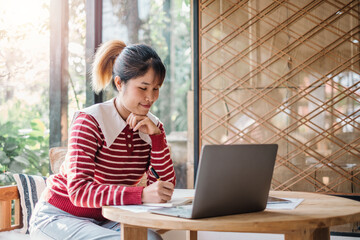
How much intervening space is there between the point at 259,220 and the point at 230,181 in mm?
119

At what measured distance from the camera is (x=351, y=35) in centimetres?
310

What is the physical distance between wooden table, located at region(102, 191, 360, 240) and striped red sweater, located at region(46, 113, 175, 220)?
0.31 feet

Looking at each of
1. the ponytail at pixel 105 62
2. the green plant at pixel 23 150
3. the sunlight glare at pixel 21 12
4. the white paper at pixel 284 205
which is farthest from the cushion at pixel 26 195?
the white paper at pixel 284 205

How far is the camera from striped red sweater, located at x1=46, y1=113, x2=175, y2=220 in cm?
135

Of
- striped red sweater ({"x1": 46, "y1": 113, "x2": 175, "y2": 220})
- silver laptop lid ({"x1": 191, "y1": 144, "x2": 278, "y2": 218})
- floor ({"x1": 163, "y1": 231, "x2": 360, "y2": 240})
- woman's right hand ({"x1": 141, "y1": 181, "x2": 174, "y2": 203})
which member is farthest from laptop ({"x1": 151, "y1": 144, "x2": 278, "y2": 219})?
floor ({"x1": 163, "y1": 231, "x2": 360, "y2": 240})

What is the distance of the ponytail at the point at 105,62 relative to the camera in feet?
5.97

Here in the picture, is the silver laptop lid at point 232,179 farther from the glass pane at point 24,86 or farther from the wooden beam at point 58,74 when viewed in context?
the wooden beam at point 58,74

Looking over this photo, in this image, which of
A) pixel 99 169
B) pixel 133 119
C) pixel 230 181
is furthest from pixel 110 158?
pixel 230 181

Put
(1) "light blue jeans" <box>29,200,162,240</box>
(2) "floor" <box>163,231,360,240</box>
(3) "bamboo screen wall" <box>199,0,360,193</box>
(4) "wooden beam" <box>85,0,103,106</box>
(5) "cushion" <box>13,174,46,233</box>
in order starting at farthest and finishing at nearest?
(4) "wooden beam" <box>85,0,103,106</box>, (3) "bamboo screen wall" <box>199,0,360,193</box>, (2) "floor" <box>163,231,360,240</box>, (5) "cushion" <box>13,174,46,233</box>, (1) "light blue jeans" <box>29,200,162,240</box>

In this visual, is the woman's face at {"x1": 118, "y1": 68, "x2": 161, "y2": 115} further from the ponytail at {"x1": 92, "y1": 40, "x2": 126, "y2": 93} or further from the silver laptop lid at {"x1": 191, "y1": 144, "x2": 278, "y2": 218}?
the silver laptop lid at {"x1": 191, "y1": 144, "x2": 278, "y2": 218}

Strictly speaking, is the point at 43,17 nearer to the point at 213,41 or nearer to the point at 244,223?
the point at 213,41

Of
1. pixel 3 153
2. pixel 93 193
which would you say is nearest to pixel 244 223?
pixel 93 193

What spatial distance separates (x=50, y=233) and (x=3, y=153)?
1.33 metres

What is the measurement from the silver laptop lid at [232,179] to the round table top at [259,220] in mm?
27
